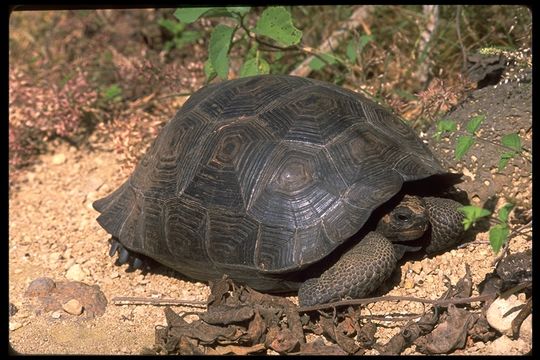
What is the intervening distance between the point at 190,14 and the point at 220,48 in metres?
0.26

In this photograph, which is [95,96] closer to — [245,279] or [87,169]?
[87,169]

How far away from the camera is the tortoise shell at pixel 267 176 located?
3.26m

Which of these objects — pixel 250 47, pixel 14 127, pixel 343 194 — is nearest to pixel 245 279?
pixel 343 194

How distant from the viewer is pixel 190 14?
4254mm

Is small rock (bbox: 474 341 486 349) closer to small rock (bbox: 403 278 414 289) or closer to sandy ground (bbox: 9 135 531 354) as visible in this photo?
sandy ground (bbox: 9 135 531 354)

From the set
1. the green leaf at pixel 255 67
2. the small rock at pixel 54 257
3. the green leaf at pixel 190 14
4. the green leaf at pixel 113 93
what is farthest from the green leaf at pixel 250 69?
the small rock at pixel 54 257

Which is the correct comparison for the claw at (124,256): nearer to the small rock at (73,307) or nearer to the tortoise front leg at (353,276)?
the small rock at (73,307)

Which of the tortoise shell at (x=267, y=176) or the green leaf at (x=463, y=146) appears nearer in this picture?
the green leaf at (x=463, y=146)

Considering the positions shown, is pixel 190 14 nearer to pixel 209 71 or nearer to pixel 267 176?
pixel 209 71

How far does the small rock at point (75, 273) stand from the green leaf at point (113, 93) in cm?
177

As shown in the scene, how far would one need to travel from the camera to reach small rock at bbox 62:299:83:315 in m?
3.67

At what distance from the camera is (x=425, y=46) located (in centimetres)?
488

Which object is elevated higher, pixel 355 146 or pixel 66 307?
pixel 355 146

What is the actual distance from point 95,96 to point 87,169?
555 mm
